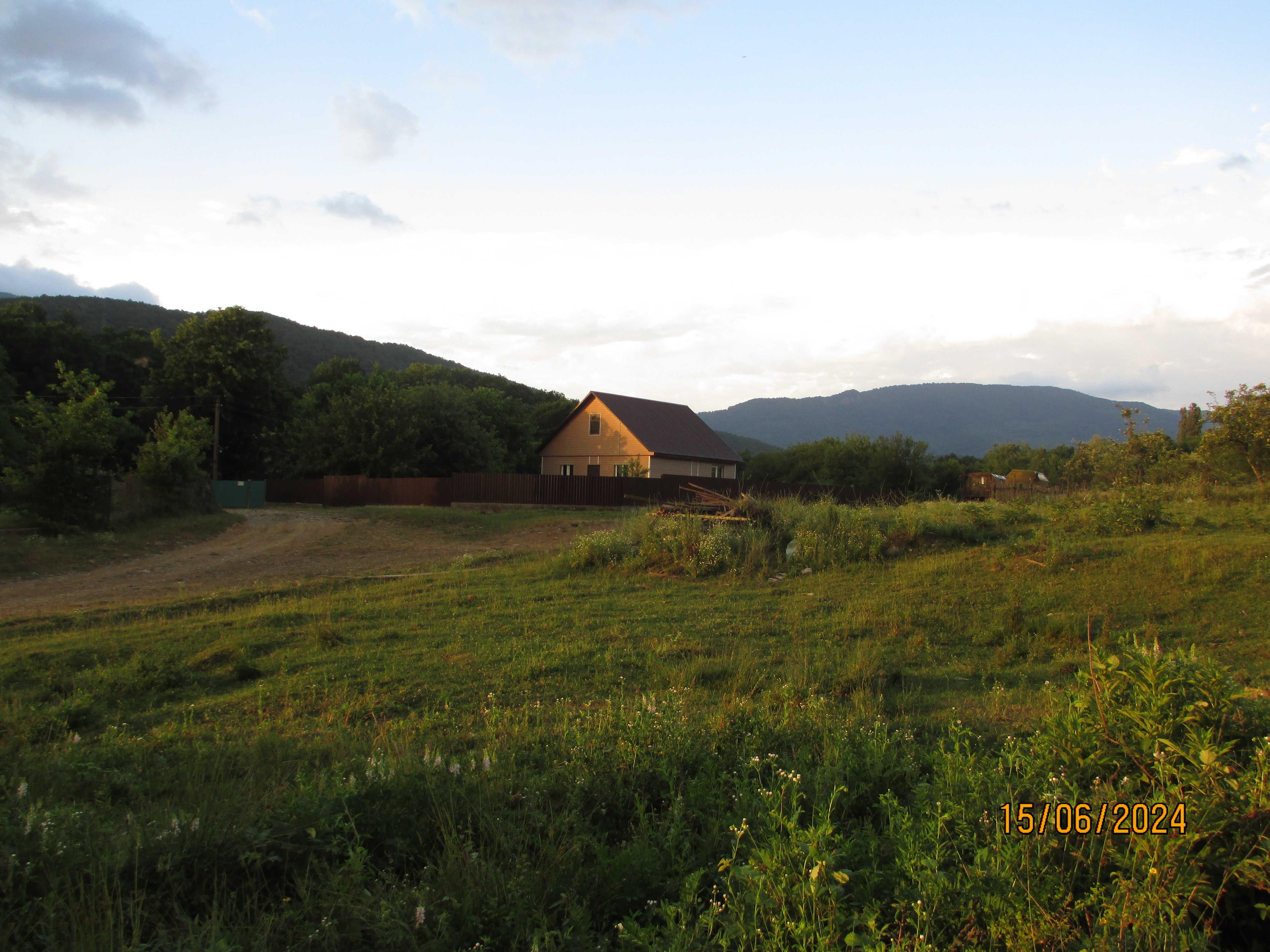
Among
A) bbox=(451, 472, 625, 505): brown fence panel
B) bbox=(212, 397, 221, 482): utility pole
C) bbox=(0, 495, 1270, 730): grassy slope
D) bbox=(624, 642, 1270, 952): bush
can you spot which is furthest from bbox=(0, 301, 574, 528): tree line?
bbox=(624, 642, 1270, 952): bush

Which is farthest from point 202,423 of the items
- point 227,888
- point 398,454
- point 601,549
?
point 227,888

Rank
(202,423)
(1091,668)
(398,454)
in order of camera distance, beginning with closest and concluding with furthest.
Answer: (1091,668) → (202,423) → (398,454)

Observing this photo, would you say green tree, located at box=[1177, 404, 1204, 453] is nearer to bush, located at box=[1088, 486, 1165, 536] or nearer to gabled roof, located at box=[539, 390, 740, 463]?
bush, located at box=[1088, 486, 1165, 536]

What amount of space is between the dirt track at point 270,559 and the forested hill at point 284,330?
40945 mm

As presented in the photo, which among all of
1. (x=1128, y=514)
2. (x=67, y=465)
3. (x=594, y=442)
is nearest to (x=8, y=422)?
(x=67, y=465)

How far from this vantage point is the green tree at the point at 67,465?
65.0 feet

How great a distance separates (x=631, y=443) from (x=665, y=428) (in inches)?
147

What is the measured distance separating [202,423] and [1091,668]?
32.9m

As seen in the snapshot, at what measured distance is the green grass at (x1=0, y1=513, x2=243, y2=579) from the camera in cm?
1648

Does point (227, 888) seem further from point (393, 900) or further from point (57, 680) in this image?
point (57, 680)

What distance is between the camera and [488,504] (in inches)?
1233

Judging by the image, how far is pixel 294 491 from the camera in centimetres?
4088

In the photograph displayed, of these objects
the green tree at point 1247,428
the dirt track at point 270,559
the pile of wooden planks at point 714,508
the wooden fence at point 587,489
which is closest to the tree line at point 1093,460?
the green tree at point 1247,428

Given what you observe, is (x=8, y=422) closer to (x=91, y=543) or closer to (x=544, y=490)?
(x=91, y=543)
